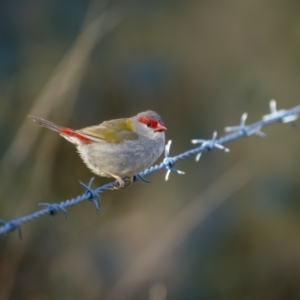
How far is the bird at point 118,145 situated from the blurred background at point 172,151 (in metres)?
2.48

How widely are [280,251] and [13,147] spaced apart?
14.2 ft

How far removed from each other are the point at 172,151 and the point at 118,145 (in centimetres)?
488

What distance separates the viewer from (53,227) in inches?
380

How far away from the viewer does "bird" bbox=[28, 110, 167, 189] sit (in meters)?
5.58

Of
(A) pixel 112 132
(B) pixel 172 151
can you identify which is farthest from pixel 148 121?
(B) pixel 172 151

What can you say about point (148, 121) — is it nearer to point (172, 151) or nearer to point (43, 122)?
point (43, 122)

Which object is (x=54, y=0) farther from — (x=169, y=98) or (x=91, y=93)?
(x=169, y=98)

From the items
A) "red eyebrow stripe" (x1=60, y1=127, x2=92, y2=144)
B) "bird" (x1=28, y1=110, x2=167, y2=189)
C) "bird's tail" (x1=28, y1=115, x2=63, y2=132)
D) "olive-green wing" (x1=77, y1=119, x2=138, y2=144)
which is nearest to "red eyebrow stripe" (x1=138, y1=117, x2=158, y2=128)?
"bird" (x1=28, y1=110, x2=167, y2=189)

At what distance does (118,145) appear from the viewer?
5.73m

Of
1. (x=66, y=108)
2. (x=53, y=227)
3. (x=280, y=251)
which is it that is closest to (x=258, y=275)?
(x=280, y=251)

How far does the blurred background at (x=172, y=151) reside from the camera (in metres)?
9.20

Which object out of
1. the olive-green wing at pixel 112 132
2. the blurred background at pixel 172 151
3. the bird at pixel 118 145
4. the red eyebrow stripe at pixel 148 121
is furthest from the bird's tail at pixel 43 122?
the blurred background at pixel 172 151

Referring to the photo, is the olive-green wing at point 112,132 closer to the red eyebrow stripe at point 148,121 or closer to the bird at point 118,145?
the bird at point 118,145

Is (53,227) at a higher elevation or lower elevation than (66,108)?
lower
